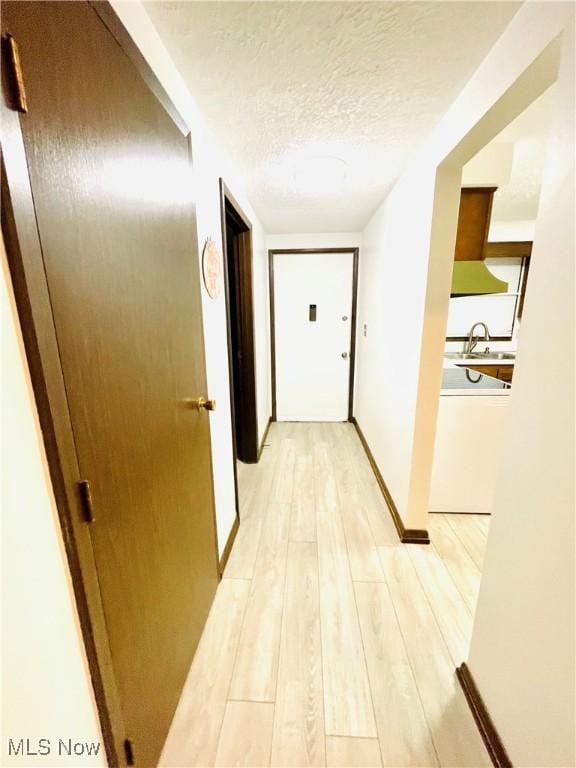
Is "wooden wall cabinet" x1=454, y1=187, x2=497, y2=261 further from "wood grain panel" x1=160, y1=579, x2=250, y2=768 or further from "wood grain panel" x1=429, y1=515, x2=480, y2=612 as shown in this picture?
"wood grain panel" x1=160, y1=579, x2=250, y2=768

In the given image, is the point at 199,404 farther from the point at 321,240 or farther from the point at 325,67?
the point at 321,240

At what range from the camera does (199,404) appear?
47.2 inches

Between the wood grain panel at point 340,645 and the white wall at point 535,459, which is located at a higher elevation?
the white wall at point 535,459

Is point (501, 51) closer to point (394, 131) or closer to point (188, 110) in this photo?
point (394, 131)

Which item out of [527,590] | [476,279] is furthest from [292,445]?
[527,590]

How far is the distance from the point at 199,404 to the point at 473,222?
1866mm

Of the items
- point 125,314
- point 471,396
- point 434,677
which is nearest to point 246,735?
point 434,677

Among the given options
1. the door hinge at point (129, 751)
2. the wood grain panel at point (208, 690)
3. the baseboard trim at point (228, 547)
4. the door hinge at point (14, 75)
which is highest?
the door hinge at point (14, 75)

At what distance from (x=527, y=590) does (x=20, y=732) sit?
113cm

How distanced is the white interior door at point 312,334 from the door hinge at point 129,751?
3029mm

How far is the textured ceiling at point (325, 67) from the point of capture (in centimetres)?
82

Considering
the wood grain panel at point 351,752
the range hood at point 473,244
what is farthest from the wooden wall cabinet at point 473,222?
the wood grain panel at point 351,752

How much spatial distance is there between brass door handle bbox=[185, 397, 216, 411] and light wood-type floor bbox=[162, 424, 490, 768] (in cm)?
98

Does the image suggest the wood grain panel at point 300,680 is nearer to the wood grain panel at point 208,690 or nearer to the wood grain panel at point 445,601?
the wood grain panel at point 208,690
